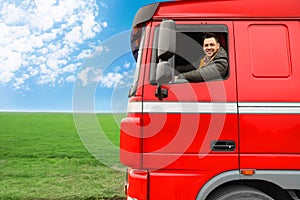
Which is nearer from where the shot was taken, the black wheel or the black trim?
the black wheel

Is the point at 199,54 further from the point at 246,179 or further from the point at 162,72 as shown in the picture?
the point at 246,179

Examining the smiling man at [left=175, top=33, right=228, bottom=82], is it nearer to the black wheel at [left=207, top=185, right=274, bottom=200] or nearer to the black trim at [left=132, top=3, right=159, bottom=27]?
the black trim at [left=132, top=3, right=159, bottom=27]

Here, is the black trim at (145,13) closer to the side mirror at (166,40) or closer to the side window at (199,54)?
the side window at (199,54)

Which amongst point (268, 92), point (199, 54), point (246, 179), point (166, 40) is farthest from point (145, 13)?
point (246, 179)

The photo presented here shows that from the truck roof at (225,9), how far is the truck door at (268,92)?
4.0 inches

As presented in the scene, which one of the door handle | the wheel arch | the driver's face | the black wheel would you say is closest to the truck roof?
the driver's face

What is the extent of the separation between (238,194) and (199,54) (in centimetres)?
157

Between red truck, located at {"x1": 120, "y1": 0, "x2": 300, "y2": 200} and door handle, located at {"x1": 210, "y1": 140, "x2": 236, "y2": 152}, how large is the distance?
0.01m

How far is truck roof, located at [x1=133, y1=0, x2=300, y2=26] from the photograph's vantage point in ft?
11.8

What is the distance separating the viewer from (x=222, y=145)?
11.2ft

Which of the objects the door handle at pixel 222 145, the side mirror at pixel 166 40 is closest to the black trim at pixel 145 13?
the side mirror at pixel 166 40

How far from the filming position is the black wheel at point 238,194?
11.3 ft

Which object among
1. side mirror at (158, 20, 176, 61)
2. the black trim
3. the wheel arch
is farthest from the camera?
the black trim

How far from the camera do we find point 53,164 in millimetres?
11906
